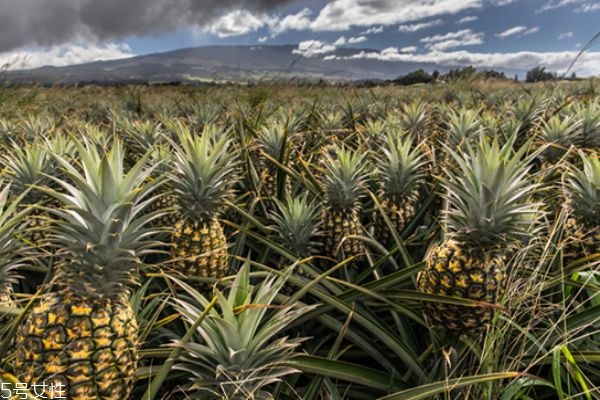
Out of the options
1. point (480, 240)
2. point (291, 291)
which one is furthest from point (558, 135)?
point (291, 291)

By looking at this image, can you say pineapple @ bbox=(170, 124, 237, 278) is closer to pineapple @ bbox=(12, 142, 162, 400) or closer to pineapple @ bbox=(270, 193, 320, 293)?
pineapple @ bbox=(270, 193, 320, 293)

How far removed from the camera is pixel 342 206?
2.54 meters

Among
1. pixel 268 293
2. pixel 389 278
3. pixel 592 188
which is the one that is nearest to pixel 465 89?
pixel 592 188

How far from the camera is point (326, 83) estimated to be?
1104 centimetres

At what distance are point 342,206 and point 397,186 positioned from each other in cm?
45

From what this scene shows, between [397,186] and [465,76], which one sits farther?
[465,76]

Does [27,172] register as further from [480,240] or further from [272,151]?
[480,240]

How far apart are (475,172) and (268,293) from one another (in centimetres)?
106

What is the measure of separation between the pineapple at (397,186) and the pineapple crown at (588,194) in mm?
834

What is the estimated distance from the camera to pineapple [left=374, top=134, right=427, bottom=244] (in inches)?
105

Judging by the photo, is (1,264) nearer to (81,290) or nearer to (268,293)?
(81,290)

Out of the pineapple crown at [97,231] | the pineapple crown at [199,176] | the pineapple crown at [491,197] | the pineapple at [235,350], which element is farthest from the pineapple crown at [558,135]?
the pineapple crown at [97,231]

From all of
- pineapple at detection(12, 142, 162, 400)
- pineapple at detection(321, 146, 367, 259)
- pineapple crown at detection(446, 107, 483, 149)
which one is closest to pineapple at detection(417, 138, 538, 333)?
pineapple at detection(321, 146, 367, 259)

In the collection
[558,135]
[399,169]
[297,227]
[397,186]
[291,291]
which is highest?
[558,135]
